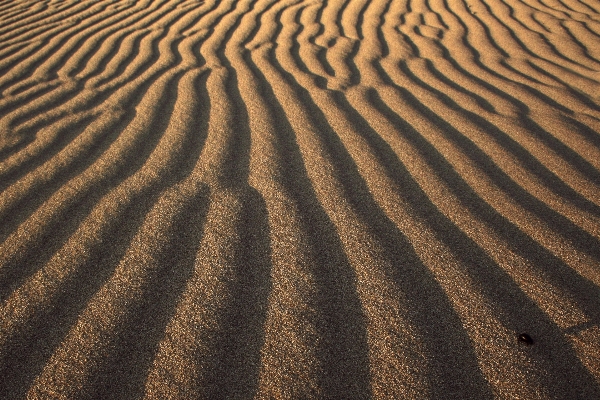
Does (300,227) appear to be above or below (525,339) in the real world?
above

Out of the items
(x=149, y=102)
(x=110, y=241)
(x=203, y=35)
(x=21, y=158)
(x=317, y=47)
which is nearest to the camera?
(x=110, y=241)

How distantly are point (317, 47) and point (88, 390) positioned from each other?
2747 mm

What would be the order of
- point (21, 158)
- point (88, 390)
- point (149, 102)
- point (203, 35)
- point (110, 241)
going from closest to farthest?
point (88, 390) → point (110, 241) → point (21, 158) → point (149, 102) → point (203, 35)

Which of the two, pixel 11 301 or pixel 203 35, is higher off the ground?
pixel 203 35

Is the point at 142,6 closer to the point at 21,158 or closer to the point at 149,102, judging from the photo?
the point at 149,102

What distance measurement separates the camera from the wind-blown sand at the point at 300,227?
971 millimetres

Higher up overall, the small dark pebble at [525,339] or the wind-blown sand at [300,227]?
the wind-blown sand at [300,227]

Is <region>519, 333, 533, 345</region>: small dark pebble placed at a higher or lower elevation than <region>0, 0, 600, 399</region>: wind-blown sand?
lower

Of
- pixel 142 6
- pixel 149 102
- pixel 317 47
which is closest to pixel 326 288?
pixel 149 102

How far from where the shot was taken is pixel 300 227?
137 centimetres

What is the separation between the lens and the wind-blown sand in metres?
0.97

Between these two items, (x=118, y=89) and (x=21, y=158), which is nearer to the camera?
(x=21, y=158)

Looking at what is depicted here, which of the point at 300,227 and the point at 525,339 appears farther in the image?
the point at 300,227

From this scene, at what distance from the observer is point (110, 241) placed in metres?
1.31
